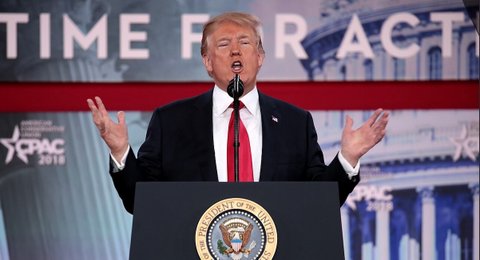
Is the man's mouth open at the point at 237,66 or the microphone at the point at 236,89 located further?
the man's mouth open at the point at 237,66

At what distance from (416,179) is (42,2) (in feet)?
6.86

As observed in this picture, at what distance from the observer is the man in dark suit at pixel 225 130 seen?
2678 mm

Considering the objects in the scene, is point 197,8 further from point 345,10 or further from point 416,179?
point 416,179

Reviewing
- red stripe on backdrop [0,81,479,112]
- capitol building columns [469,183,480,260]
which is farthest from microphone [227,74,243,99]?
capitol building columns [469,183,480,260]

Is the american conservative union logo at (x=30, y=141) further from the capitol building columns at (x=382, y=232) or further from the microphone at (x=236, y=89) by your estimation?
the microphone at (x=236, y=89)

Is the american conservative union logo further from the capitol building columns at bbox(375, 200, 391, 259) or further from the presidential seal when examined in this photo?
the presidential seal

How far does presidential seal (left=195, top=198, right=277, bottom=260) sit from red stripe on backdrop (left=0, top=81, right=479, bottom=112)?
252 cm

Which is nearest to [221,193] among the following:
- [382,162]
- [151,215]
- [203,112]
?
[151,215]

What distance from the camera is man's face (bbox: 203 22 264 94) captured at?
2.71 meters

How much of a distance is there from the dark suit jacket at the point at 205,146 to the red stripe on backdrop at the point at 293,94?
5.76 feet

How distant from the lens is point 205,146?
2691 millimetres

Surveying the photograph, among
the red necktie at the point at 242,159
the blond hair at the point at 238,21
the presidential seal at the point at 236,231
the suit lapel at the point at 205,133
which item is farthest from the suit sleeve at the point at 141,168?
the presidential seal at the point at 236,231

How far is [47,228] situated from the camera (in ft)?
15.1

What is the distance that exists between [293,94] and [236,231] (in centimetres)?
257
